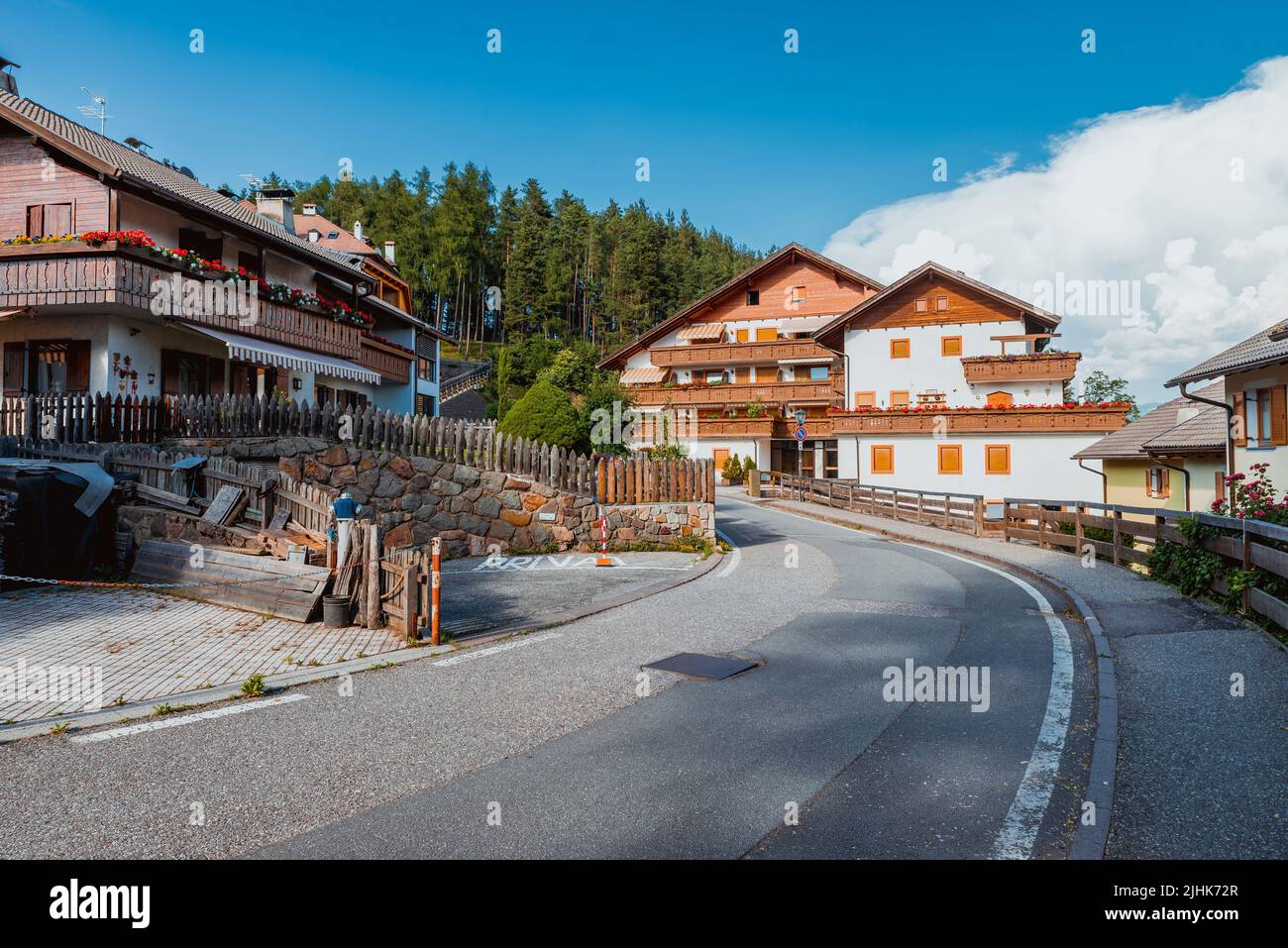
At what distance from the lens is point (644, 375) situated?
53500mm

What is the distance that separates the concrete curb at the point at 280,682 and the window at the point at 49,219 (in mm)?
18739

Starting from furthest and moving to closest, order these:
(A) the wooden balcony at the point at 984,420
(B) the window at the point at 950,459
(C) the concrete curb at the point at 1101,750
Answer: (B) the window at the point at 950,459, (A) the wooden balcony at the point at 984,420, (C) the concrete curb at the point at 1101,750

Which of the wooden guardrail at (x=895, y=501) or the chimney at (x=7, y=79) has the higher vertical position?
the chimney at (x=7, y=79)

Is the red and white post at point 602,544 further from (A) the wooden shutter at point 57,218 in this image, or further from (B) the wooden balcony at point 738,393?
(B) the wooden balcony at point 738,393

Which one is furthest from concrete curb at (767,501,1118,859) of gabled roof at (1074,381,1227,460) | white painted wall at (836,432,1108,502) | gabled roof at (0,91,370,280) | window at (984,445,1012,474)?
window at (984,445,1012,474)

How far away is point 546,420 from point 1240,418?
56.4 feet

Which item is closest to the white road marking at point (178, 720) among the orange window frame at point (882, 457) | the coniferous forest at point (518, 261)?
the orange window frame at point (882, 457)

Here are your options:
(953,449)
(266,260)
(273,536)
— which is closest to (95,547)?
(273,536)

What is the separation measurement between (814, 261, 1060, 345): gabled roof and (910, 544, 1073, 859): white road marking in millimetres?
35650

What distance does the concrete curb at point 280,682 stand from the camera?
5715mm

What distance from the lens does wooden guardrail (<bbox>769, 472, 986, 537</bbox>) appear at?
939 inches

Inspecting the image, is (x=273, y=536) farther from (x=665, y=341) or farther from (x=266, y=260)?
(x=665, y=341)

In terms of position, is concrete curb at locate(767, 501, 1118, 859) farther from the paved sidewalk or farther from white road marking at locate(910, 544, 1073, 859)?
white road marking at locate(910, 544, 1073, 859)

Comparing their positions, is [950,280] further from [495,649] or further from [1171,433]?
[495,649]
